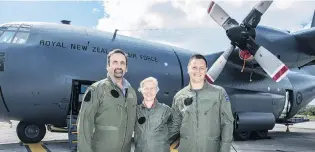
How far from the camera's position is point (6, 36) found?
10109 mm

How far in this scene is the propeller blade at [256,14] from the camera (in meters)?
11.0

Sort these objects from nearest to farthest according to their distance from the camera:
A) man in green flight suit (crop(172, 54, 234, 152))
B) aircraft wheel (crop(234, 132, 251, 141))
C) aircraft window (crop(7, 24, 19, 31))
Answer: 1. man in green flight suit (crop(172, 54, 234, 152))
2. aircraft window (crop(7, 24, 19, 31))
3. aircraft wheel (crop(234, 132, 251, 141))

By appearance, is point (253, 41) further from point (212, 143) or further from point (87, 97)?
point (87, 97)

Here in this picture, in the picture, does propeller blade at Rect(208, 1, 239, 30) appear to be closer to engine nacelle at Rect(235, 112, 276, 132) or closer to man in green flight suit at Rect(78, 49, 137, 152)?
engine nacelle at Rect(235, 112, 276, 132)

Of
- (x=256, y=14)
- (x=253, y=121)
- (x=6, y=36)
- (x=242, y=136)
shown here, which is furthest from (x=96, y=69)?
(x=242, y=136)

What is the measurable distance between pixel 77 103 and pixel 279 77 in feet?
22.9

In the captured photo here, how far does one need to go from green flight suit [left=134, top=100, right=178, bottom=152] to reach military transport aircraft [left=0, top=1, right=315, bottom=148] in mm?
5677

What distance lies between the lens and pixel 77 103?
10.4 metres

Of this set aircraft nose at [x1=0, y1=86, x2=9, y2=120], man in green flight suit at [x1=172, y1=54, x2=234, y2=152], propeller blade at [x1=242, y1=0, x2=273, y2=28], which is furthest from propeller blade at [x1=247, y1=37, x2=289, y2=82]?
aircraft nose at [x1=0, y1=86, x2=9, y2=120]

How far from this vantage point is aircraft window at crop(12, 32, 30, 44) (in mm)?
9953

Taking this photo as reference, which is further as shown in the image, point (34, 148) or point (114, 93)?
point (34, 148)

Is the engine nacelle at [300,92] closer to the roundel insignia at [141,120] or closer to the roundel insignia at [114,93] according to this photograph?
the roundel insignia at [141,120]

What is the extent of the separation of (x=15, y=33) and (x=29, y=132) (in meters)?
3.43

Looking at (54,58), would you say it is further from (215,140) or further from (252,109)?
(252,109)
